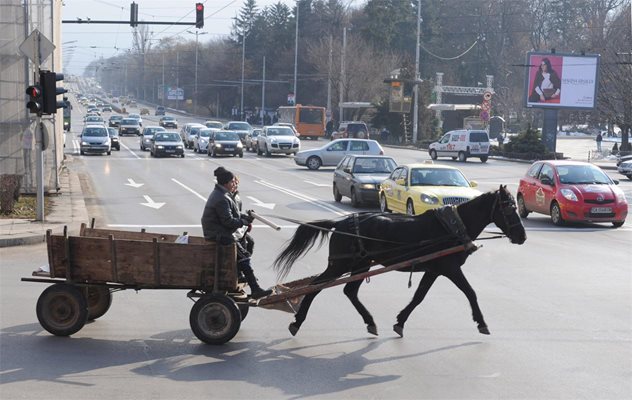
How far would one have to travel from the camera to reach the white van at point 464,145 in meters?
55.9

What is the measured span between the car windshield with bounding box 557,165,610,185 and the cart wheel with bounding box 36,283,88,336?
16.2 m

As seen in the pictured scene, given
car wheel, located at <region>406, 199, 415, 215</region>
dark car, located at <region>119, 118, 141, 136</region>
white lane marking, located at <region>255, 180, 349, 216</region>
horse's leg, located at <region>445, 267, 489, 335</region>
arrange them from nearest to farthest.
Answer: horse's leg, located at <region>445, 267, 489, 335</region>, car wheel, located at <region>406, 199, 415, 215</region>, white lane marking, located at <region>255, 180, 349, 216</region>, dark car, located at <region>119, 118, 141, 136</region>

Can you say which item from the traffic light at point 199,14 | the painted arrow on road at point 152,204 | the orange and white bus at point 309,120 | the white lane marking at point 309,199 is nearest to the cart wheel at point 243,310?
the white lane marking at point 309,199

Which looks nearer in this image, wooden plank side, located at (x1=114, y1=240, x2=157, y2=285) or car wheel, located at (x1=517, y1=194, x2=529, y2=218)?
wooden plank side, located at (x1=114, y1=240, x2=157, y2=285)

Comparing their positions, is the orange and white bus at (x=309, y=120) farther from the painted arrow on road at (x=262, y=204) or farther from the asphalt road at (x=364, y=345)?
the asphalt road at (x=364, y=345)

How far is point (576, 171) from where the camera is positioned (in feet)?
78.9

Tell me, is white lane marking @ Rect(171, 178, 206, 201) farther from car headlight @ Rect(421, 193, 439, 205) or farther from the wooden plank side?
the wooden plank side

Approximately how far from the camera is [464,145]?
56250 mm

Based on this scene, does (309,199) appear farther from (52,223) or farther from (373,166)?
(52,223)

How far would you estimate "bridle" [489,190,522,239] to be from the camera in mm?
10055

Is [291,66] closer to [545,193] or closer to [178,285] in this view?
[545,193]

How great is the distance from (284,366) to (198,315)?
1240mm

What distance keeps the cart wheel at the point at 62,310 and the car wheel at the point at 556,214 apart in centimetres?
1561

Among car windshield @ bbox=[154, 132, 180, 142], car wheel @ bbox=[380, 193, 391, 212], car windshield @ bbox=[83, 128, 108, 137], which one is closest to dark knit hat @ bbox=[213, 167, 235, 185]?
car wheel @ bbox=[380, 193, 391, 212]
